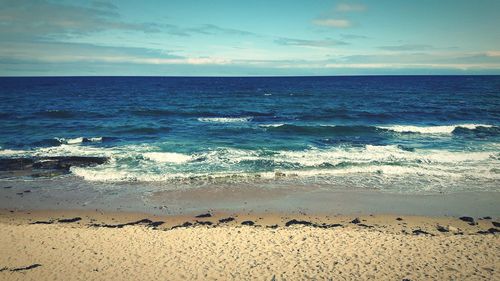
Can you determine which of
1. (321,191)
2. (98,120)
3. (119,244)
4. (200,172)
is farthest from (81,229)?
(98,120)

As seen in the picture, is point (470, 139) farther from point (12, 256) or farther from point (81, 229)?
point (12, 256)

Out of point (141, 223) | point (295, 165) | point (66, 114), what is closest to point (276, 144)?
point (295, 165)

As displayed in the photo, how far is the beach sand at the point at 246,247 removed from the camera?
837 centimetres

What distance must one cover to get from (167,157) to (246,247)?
11788 mm

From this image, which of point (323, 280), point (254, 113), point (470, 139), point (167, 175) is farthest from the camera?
point (254, 113)

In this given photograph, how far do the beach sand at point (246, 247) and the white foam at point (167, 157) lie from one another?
7.49 metres

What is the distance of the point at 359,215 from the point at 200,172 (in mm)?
8634

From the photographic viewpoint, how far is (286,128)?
28828 millimetres

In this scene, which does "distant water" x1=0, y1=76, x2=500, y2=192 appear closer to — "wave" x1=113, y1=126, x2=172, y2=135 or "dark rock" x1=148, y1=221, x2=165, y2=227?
"wave" x1=113, y1=126, x2=172, y2=135

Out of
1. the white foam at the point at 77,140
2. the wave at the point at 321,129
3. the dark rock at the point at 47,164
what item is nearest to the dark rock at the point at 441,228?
the wave at the point at 321,129

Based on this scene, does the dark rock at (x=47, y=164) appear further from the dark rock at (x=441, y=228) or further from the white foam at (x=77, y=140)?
the dark rock at (x=441, y=228)

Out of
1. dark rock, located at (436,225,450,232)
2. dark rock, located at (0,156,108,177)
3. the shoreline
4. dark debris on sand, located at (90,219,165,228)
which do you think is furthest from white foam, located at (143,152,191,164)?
dark rock, located at (436,225,450,232)

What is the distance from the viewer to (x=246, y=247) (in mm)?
9609

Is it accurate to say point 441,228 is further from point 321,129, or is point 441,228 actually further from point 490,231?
point 321,129
